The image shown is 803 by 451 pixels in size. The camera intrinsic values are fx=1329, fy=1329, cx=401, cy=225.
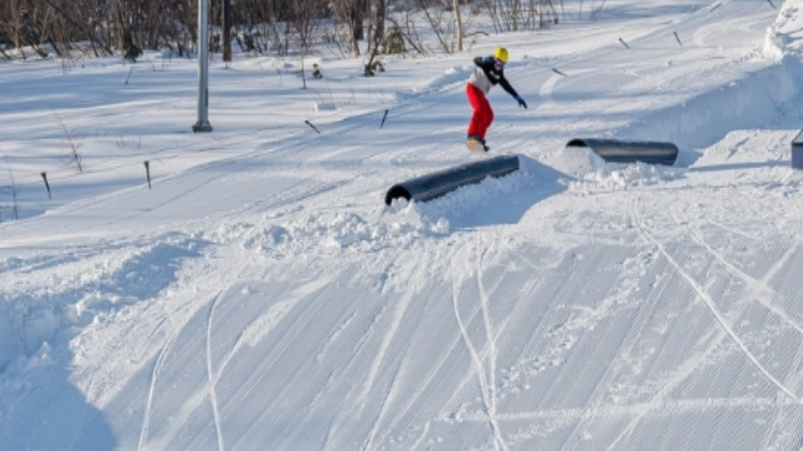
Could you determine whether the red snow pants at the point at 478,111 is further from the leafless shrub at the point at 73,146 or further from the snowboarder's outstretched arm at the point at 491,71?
the leafless shrub at the point at 73,146

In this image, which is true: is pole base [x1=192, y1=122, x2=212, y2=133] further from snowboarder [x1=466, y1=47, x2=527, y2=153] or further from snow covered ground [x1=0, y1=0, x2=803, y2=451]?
snowboarder [x1=466, y1=47, x2=527, y2=153]

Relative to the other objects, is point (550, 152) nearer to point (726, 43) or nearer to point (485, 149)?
point (485, 149)

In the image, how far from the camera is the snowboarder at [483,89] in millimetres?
12826

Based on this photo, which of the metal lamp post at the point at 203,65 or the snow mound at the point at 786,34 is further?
the snow mound at the point at 786,34

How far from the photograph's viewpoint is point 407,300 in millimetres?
8727

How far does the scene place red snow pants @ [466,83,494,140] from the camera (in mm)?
13109

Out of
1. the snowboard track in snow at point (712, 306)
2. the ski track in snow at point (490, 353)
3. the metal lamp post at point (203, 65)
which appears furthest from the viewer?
the metal lamp post at point (203, 65)

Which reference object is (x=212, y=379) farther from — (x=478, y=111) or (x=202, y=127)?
(x=202, y=127)

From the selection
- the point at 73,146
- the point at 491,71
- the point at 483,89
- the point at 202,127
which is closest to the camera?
the point at 491,71

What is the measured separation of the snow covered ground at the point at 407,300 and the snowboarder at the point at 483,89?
0.47 meters

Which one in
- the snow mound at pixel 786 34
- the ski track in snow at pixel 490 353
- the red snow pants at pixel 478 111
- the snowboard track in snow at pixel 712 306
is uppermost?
the snow mound at pixel 786 34

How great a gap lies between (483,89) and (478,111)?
0.22 metres

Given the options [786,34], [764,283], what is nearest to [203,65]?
[786,34]

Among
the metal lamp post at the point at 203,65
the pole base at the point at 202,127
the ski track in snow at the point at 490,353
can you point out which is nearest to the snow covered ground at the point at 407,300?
the ski track in snow at the point at 490,353
